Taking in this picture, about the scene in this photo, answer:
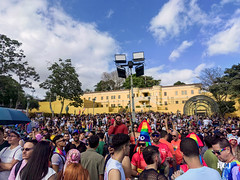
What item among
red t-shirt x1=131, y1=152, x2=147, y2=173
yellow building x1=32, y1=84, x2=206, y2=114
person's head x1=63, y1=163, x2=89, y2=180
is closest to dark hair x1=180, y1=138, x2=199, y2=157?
person's head x1=63, y1=163, x2=89, y2=180

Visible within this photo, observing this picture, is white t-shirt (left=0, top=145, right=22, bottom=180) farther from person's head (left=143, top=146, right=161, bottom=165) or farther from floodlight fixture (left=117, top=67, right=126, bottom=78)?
floodlight fixture (left=117, top=67, right=126, bottom=78)

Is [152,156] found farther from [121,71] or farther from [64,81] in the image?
[64,81]

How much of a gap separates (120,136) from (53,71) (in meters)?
28.3

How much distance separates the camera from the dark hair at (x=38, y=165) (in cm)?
211

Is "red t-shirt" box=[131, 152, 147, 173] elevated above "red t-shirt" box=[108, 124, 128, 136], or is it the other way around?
"red t-shirt" box=[108, 124, 128, 136]

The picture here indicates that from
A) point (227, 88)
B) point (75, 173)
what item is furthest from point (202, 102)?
point (75, 173)

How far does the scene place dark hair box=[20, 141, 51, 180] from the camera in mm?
2110

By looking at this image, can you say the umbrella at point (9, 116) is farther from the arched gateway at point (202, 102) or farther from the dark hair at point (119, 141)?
the arched gateway at point (202, 102)

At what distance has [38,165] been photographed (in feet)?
7.08

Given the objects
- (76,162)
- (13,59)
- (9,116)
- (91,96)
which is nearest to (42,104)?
(91,96)

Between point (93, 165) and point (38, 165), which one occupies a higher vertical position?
point (38, 165)

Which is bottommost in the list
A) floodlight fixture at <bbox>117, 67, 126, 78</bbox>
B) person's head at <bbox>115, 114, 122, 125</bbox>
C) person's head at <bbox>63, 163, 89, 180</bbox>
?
person's head at <bbox>63, 163, 89, 180</bbox>

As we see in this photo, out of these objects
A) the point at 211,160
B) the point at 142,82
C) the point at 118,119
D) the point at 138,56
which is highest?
the point at 142,82

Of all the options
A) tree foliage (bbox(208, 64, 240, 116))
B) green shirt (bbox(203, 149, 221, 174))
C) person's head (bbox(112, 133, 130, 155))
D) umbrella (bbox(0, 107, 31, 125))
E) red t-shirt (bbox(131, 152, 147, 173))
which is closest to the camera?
person's head (bbox(112, 133, 130, 155))
